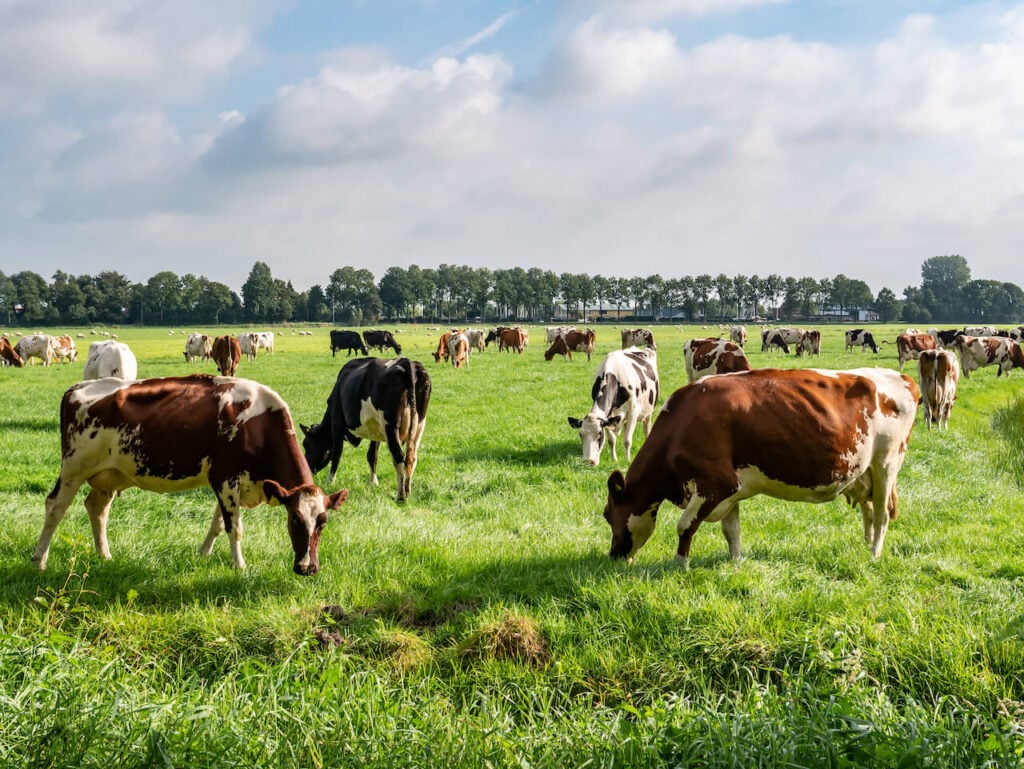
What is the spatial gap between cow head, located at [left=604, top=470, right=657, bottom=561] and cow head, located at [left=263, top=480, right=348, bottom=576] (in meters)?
2.71

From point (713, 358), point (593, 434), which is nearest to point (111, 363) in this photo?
point (593, 434)

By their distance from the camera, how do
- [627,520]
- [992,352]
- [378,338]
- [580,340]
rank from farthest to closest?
[378,338]
[580,340]
[992,352]
[627,520]

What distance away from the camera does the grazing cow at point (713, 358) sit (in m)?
A: 21.2

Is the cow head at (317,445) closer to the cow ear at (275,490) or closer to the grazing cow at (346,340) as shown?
the cow ear at (275,490)

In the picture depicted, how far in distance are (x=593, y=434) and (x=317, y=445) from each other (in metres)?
4.61

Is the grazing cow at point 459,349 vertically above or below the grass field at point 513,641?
above

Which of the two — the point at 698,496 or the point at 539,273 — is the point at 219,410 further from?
the point at 539,273

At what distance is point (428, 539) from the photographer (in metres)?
7.16

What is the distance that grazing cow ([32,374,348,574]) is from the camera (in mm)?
6109

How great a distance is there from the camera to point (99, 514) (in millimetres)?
6508

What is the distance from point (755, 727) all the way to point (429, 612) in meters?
2.77

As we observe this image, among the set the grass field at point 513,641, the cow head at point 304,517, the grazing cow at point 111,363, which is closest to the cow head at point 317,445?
the grass field at point 513,641

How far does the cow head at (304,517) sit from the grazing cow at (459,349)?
27.6 metres

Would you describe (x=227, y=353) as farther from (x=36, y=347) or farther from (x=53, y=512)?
(x=53, y=512)
